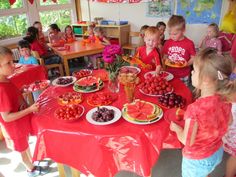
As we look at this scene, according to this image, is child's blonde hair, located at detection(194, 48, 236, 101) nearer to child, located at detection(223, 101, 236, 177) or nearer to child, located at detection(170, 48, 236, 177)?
child, located at detection(170, 48, 236, 177)

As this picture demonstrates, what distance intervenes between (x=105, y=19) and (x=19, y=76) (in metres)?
3.23

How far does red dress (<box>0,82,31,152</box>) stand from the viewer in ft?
5.14

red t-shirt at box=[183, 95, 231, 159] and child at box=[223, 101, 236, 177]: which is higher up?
red t-shirt at box=[183, 95, 231, 159]

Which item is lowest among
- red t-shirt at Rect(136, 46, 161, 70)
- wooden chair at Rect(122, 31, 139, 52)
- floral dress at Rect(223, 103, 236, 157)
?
floral dress at Rect(223, 103, 236, 157)

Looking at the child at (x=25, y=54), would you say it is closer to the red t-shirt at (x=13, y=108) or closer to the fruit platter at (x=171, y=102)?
the red t-shirt at (x=13, y=108)

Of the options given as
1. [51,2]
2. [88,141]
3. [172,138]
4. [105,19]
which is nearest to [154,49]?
[172,138]

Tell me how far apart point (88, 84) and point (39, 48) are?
2.52 m

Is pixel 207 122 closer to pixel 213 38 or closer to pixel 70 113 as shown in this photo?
pixel 70 113

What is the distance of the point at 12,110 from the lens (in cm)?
165

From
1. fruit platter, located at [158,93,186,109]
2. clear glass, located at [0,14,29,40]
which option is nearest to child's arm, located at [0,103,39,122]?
fruit platter, located at [158,93,186,109]

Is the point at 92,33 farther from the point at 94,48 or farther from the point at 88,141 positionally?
the point at 88,141

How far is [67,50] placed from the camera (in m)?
3.83

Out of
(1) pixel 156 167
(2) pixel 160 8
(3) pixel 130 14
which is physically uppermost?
(2) pixel 160 8

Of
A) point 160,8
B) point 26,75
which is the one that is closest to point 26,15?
point 26,75
